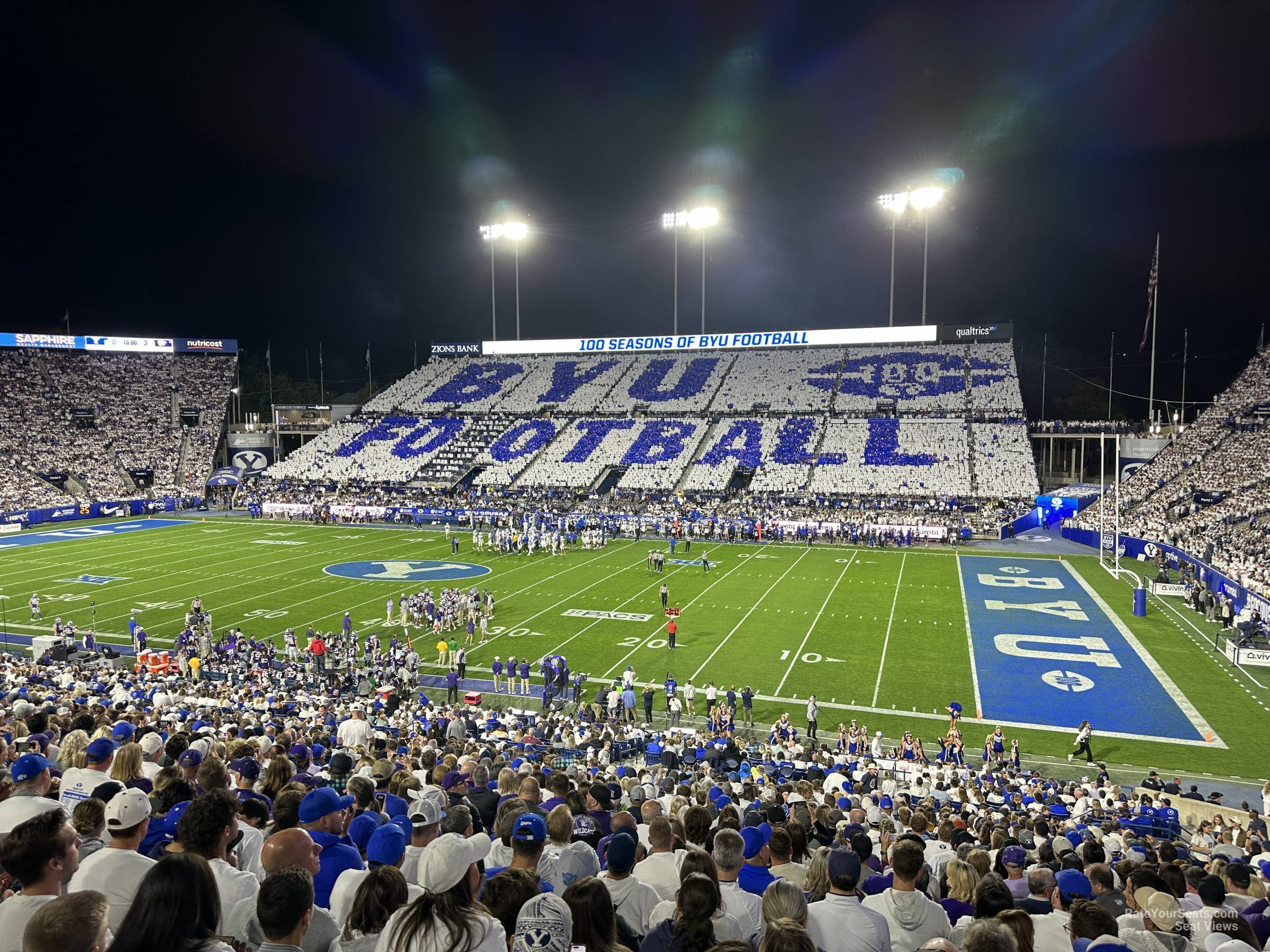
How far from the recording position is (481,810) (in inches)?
260

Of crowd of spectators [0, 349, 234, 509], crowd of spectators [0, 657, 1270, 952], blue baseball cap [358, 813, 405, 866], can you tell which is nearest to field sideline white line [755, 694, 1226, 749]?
crowd of spectators [0, 657, 1270, 952]

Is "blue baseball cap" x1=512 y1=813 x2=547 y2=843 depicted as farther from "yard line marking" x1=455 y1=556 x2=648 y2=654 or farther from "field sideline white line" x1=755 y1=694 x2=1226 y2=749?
"yard line marking" x1=455 y1=556 x2=648 y2=654

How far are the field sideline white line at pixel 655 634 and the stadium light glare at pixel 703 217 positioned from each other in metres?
36.7

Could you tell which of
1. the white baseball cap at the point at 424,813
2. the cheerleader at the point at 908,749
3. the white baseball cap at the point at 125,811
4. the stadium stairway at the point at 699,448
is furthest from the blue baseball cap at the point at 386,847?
the stadium stairway at the point at 699,448

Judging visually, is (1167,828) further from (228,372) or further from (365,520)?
(228,372)

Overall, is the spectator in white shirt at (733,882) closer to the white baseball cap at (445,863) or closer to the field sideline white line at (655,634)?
the white baseball cap at (445,863)

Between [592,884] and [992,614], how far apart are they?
25601mm

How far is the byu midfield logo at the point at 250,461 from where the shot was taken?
6391 cm

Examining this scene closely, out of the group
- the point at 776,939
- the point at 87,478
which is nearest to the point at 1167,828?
the point at 776,939

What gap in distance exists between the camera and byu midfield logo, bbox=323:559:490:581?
3152 cm

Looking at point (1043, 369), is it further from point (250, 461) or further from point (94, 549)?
point (94, 549)

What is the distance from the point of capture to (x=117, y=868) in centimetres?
372

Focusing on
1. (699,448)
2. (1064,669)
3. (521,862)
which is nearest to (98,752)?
(521,862)

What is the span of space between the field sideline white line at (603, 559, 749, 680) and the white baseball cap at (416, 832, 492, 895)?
1674 centimetres
